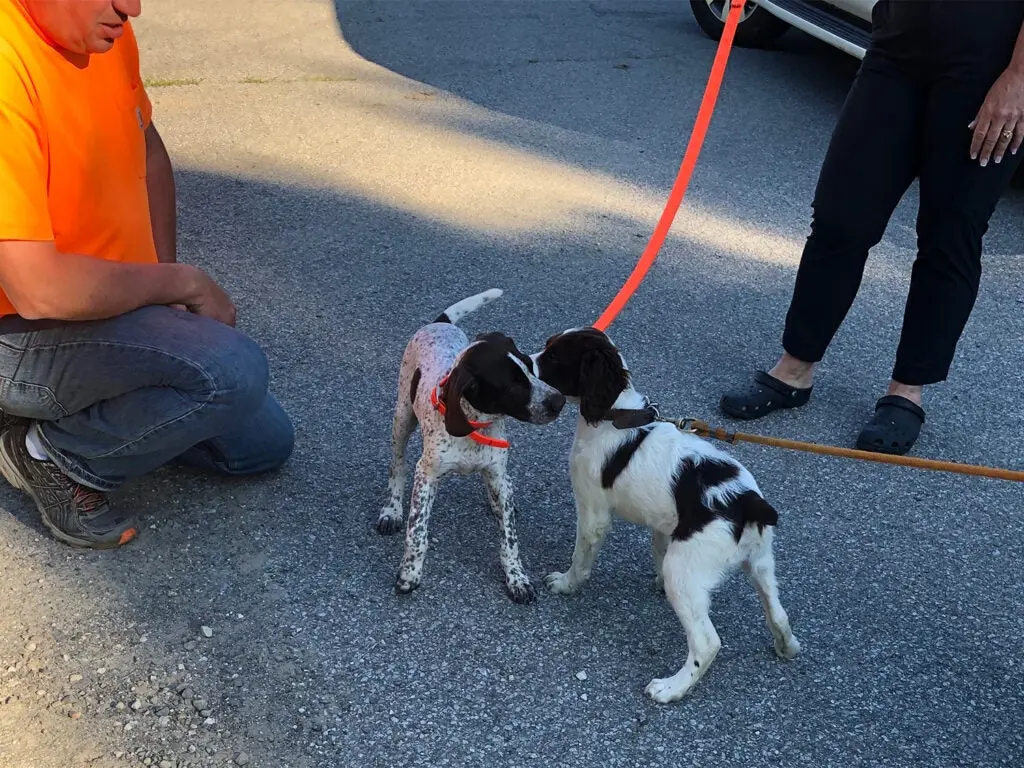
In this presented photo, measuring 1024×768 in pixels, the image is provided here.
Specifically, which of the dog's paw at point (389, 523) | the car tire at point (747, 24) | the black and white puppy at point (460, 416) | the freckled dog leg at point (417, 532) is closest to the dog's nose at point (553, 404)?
the black and white puppy at point (460, 416)

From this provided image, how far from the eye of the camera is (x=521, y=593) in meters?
3.14

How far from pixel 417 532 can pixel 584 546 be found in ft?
1.68

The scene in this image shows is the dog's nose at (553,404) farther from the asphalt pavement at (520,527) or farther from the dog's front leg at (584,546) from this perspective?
the asphalt pavement at (520,527)

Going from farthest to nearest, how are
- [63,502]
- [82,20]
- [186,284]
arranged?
[63,502], [186,284], [82,20]

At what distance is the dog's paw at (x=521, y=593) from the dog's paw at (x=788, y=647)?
2.44 ft

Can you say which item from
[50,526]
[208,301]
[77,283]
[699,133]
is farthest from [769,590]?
[50,526]

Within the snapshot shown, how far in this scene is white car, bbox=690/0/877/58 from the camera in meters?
6.64

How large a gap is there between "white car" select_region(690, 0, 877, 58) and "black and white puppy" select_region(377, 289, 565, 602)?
3732 millimetres

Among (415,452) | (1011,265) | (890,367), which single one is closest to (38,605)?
(415,452)

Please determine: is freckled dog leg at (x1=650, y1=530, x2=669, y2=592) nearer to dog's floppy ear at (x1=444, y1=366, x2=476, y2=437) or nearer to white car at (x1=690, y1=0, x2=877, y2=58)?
dog's floppy ear at (x1=444, y1=366, x2=476, y2=437)

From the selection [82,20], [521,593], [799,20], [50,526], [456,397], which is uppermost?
[82,20]

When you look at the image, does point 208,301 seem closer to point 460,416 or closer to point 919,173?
point 460,416

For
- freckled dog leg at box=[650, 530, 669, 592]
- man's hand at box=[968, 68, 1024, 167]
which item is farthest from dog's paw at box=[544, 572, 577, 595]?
→ man's hand at box=[968, 68, 1024, 167]

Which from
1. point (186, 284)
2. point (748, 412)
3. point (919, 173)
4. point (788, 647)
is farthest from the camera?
point (748, 412)
